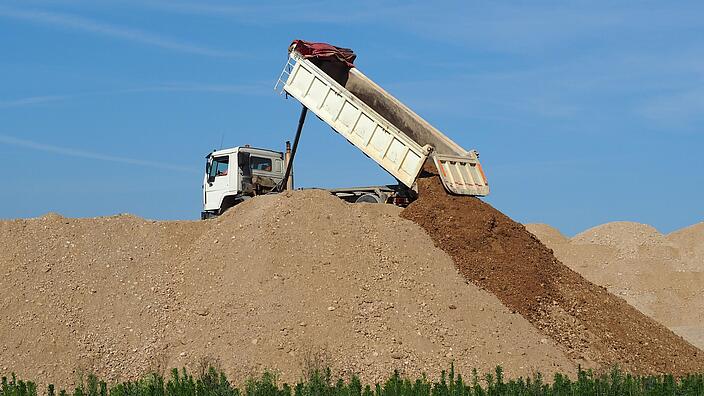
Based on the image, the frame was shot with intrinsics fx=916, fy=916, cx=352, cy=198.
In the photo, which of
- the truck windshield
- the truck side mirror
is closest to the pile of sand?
the truck side mirror

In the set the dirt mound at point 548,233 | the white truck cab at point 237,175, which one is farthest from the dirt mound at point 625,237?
the white truck cab at point 237,175

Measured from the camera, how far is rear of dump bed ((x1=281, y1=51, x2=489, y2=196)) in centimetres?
2209

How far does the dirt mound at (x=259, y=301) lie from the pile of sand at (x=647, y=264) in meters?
12.7

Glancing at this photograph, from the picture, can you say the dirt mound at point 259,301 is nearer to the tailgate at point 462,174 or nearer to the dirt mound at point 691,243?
the tailgate at point 462,174

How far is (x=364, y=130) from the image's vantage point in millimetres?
22453

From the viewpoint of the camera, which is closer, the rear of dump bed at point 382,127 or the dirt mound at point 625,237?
the rear of dump bed at point 382,127

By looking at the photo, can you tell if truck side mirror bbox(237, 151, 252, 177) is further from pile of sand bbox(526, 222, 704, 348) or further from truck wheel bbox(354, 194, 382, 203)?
pile of sand bbox(526, 222, 704, 348)

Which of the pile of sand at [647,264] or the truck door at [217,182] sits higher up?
the truck door at [217,182]

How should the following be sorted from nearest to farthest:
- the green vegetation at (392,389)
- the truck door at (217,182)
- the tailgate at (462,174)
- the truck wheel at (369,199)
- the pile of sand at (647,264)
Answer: the green vegetation at (392,389), the tailgate at (462,174), the truck wheel at (369,199), the truck door at (217,182), the pile of sand at (647,264)

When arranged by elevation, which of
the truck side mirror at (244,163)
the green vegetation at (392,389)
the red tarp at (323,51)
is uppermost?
the red tarp at (323,51)

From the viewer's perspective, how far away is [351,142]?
74.0 ft

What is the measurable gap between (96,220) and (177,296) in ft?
14.1

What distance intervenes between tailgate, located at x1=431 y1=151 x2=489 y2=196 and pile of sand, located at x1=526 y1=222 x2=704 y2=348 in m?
9.96

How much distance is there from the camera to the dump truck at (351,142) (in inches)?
874
